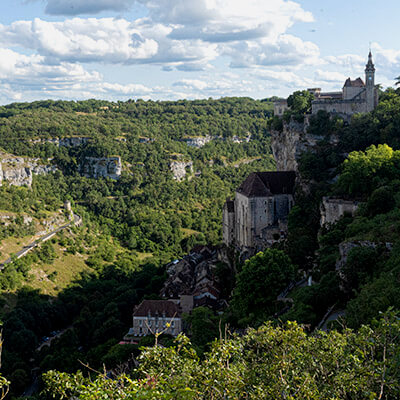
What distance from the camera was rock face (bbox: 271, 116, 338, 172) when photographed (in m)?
53.0

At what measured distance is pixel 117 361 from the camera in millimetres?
37750

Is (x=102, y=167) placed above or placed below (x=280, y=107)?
below

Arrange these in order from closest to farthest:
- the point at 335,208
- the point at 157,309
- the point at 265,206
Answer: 1. the point at 335,208
2. the point at 157,309
3. the point at 265,206

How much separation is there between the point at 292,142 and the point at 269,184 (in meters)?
8.09

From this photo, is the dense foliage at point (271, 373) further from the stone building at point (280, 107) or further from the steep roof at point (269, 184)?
the stone building at point (280, 107)

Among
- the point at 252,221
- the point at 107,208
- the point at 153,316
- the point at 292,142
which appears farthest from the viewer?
the point at 107,208

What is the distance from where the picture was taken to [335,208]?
40.9 metres

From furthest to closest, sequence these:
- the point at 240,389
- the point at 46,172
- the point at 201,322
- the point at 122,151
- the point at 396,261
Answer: the point at 122,151 → the point at 46,172 → the point at 201,322 → the point at 396,261 → the point at 240,389

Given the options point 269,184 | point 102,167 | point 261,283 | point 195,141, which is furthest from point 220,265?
point 195,141

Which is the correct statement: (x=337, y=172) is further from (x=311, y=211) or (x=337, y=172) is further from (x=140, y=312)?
(x=140, y=312)

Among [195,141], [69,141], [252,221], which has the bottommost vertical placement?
[252,221]

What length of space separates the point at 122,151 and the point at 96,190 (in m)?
15.9

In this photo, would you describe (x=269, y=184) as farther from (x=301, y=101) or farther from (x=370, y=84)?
(x=370, y=84)

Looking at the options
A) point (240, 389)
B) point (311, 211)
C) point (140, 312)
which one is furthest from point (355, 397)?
point (140, 312)
